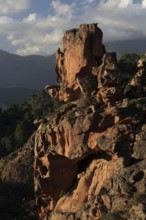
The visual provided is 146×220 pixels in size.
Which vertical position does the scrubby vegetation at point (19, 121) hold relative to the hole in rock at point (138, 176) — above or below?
above

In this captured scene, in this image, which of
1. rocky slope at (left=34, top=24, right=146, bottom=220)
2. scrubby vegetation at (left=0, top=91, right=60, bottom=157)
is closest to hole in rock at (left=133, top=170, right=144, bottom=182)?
rocky slope at (left=34, top=24, right=146, bottom=220)

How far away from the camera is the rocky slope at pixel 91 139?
4134 cm

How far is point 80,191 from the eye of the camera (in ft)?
159

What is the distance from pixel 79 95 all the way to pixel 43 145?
7.68 meters

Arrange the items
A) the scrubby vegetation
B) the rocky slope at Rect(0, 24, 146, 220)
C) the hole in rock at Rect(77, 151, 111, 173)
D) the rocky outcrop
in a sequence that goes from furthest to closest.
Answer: the scrubby vegetation
the rocky outcrop
the hole in rock at Rect(77, 151, 111, 173)
the rocky slope at Rect(0, 24, 146, 220)

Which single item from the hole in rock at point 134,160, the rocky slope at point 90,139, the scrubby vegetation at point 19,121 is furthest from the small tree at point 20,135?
the hole in rock at point 134,160

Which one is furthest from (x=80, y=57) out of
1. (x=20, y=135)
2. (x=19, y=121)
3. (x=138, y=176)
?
(x=19, y=121)

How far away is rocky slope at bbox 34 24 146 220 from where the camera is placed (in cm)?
4134

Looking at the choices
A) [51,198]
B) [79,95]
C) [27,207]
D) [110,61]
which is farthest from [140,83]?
[27,207]

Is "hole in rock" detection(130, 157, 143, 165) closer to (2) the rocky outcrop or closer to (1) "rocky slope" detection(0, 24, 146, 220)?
(1) "rocky slope" detection(0, 24, 146, 220)

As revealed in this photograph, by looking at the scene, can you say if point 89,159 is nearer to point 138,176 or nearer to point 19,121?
point 138,176

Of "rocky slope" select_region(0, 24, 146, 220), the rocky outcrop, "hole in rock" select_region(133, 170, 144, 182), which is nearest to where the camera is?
"hole in rock" select_region(133, 170, 144, 182)

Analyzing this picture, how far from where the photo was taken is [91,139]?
48125mm

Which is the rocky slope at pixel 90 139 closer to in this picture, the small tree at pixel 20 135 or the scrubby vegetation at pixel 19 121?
the scrubby vegetation at pixel 19 121
